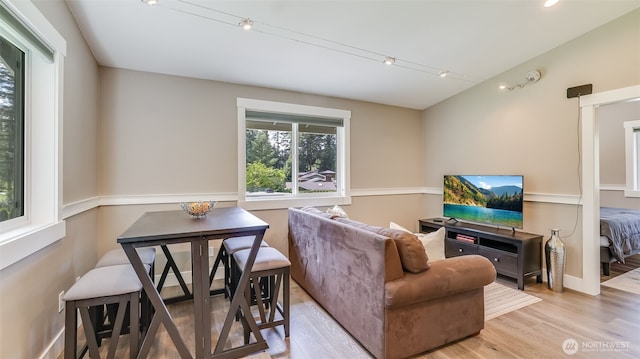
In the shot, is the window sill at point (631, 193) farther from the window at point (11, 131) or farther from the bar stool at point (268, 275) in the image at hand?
the window at point (11, 131)

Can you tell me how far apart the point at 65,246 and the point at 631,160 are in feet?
25.4

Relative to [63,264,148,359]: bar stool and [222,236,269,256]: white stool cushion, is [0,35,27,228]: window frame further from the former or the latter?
[222,236,269,256]: white stool cushion

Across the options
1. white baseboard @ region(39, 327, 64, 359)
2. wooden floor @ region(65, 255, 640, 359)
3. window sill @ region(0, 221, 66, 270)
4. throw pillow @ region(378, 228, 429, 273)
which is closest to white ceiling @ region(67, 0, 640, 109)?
window sill @ region(0, 221, 66, 270)

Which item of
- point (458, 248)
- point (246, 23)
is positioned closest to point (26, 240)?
point (246, 23)

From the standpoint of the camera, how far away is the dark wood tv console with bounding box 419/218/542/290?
10.1 feet

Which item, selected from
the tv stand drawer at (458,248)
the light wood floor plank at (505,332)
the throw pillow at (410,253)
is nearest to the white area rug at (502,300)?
the light wood floor plank at (505,332)

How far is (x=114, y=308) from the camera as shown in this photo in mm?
2078

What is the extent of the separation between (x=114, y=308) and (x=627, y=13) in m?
5.15

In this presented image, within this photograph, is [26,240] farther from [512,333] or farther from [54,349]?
[512,333]

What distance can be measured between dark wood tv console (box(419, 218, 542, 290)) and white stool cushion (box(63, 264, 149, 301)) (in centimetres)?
354

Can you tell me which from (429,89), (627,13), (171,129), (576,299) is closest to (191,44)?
(171,129)

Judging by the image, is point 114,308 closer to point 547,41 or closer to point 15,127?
point 15,127

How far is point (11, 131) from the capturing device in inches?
64.2

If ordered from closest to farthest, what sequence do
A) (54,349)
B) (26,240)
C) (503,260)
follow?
(26,240), (54,349), (503,260)
